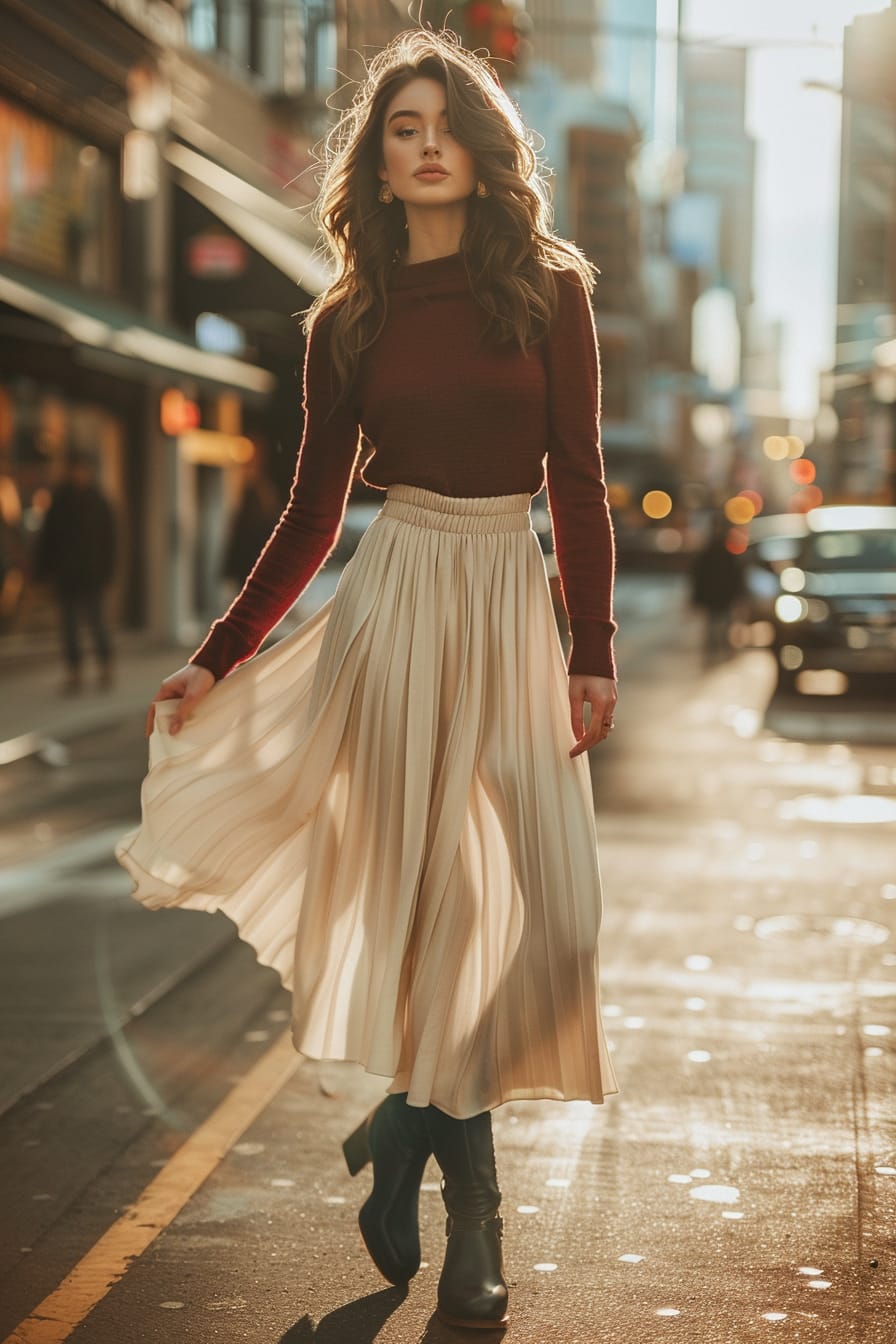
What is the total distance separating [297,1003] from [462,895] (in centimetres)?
36

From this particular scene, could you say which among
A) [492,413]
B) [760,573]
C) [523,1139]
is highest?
[492,413]

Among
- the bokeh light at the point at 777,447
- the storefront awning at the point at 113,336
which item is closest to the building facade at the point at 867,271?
the storefront awning at the point at 113,336

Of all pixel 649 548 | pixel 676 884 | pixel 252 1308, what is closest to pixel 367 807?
pixel 252 1308

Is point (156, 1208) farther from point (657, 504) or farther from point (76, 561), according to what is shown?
point (657, 504)

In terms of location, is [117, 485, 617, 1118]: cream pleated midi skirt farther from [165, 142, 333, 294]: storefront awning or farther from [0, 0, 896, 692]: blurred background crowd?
[165, 142, 333, 294]: storefront awning

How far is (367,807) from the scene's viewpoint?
362 centimetres

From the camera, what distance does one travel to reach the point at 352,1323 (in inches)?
139

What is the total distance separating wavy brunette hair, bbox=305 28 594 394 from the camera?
11.4 ft

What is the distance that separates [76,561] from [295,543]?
45.6ft

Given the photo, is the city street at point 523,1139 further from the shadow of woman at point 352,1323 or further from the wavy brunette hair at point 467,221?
the wavy brunette hair at point 467,221

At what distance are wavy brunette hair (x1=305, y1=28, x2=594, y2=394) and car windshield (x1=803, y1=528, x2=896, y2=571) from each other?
16232 millimetres

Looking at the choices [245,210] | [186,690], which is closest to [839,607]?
[245,210]

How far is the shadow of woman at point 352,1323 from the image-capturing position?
3.46 metres

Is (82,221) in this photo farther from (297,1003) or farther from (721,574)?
(297,1003)
